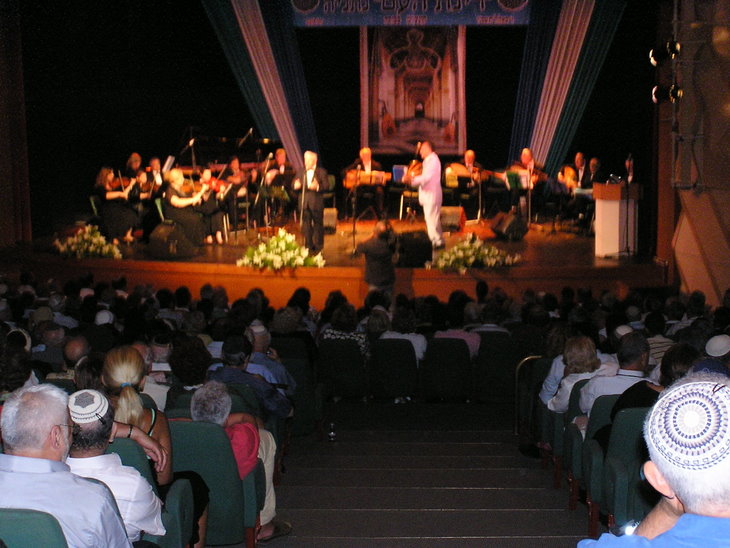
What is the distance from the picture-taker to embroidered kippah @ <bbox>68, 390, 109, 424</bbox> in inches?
123

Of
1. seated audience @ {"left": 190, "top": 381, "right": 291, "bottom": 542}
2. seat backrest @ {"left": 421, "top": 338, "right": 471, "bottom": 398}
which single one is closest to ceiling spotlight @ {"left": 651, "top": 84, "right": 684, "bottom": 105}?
seat backrest @ {"left": 421, "top": 338, "right": 471, "bottom": 398}

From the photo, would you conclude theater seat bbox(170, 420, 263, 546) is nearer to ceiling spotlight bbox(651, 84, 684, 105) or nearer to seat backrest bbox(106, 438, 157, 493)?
seat backrest bbox(106, 438, 157, 493)

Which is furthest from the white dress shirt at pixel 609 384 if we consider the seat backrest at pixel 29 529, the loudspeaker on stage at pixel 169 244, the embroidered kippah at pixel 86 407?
the loudspeaker on stage at pixel 169 244

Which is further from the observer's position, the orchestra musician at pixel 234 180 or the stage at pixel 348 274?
the orchestra musician at pixel 234 180

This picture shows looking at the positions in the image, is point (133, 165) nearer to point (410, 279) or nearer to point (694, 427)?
point (410, 279)

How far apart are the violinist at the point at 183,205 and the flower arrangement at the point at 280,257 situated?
4.36 ft

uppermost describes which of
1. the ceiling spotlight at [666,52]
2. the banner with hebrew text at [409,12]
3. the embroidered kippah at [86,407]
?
the banner with hebrew text at [409,12]

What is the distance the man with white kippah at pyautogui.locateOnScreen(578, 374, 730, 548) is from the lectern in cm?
1059

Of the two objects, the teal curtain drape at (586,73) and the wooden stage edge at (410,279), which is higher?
the teal curtain drape at (586,73)

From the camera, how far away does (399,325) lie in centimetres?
747

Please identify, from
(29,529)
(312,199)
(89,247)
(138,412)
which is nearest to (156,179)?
(89,247)

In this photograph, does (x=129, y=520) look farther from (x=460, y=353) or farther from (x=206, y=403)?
(x=460, y=353)

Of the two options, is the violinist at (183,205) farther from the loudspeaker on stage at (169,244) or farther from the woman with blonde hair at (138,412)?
the woman with blonde hair at (138,412)

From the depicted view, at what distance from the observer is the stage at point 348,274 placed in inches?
440
